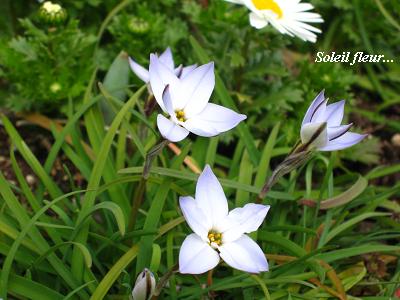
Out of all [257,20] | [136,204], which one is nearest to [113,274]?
[136,204]

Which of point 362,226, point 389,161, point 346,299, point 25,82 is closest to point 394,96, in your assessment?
point 389,161

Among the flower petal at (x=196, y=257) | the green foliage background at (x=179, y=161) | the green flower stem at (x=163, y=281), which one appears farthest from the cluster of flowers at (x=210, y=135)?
the green foliage background at (x=179, y=161)

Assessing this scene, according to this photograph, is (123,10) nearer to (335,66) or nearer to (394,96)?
(335,66)

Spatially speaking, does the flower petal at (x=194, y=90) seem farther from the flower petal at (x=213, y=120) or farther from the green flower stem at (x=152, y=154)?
the green flower stem at (x=152, y=154)

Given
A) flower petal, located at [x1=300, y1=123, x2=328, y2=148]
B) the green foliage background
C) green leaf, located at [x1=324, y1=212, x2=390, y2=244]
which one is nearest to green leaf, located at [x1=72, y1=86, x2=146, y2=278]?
the green foliage background

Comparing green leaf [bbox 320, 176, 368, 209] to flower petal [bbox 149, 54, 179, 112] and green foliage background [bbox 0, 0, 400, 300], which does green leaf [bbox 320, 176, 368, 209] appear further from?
flower petal [bbox 149, 54, 179, 112]

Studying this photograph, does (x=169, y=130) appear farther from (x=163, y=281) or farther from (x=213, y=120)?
(x=163, y=281)
